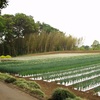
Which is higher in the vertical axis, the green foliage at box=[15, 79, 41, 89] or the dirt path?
the green foliage at box=[15, 79, 41, 89]

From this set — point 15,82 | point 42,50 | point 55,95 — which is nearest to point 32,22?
point 42,50

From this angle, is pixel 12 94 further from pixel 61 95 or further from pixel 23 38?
pixel 23 38

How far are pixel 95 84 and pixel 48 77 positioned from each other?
3650 mm

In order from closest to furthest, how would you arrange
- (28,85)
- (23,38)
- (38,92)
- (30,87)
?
(38,92)
(30,87)
(28,85)
(23,38)

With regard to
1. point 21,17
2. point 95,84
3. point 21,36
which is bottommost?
point 95,84

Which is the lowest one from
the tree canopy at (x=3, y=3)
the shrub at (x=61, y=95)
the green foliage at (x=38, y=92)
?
the green foliage at (x=38, y=92)

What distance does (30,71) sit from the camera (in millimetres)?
18047

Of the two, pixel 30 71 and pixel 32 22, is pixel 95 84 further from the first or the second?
pixel 32 22

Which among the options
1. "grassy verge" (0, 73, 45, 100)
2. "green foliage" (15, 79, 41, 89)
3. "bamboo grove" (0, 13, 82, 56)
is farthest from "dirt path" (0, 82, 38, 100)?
"bamboo grove" (0, 13, 82, 56)

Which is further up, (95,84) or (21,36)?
(21,36)

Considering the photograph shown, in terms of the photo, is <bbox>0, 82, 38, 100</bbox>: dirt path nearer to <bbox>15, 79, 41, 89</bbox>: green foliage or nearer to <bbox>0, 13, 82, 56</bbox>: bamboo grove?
<bbox>15, 79, 41, 89</bbox>: green foliage

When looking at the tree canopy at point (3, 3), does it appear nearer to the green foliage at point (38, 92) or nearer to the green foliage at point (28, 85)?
the green foliage at point (28, 85)

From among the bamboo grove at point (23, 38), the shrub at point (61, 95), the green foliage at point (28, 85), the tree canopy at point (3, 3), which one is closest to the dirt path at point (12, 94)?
the green foliage at point (28, 85)

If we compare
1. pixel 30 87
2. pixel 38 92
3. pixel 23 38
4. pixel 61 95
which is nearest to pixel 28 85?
pixel 30 87
